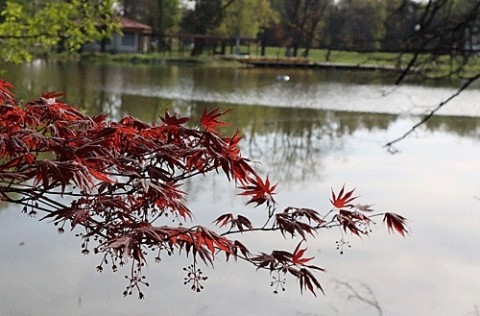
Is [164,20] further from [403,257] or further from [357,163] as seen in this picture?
[403,257]

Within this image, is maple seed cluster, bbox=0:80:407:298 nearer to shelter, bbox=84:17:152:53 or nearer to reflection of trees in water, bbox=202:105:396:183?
reflection of trees in water, bbox=202:105:396:183

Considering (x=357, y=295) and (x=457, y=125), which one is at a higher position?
(x=357, y=295)

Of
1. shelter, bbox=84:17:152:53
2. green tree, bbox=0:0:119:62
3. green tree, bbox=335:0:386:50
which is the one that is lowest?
shelter, bbox=84:17:152:53

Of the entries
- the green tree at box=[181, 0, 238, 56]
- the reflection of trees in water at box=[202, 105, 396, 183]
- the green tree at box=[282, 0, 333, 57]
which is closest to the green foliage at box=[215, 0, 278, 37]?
the green tree at box=[181, 0, 238, 56]

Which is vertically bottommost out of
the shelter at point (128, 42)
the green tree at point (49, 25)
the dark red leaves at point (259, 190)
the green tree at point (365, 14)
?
the shelter at point (128, 42)

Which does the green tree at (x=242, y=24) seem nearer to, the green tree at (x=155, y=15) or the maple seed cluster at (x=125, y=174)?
the green tree at (x=155, y=15)

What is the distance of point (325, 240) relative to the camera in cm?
502

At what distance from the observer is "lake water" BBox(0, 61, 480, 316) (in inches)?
149

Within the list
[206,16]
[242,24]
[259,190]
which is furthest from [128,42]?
[259,190]

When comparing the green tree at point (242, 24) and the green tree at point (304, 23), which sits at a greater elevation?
the green tree at point (304, 23)

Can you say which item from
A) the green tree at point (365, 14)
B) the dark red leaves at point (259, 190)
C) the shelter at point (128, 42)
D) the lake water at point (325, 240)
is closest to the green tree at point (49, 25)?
the lake water at point (325, 240)

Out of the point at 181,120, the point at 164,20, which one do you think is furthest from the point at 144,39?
the point at 181,120

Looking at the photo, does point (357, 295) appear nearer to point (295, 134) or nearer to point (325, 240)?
point (325, 240)

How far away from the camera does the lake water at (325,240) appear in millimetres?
3791
